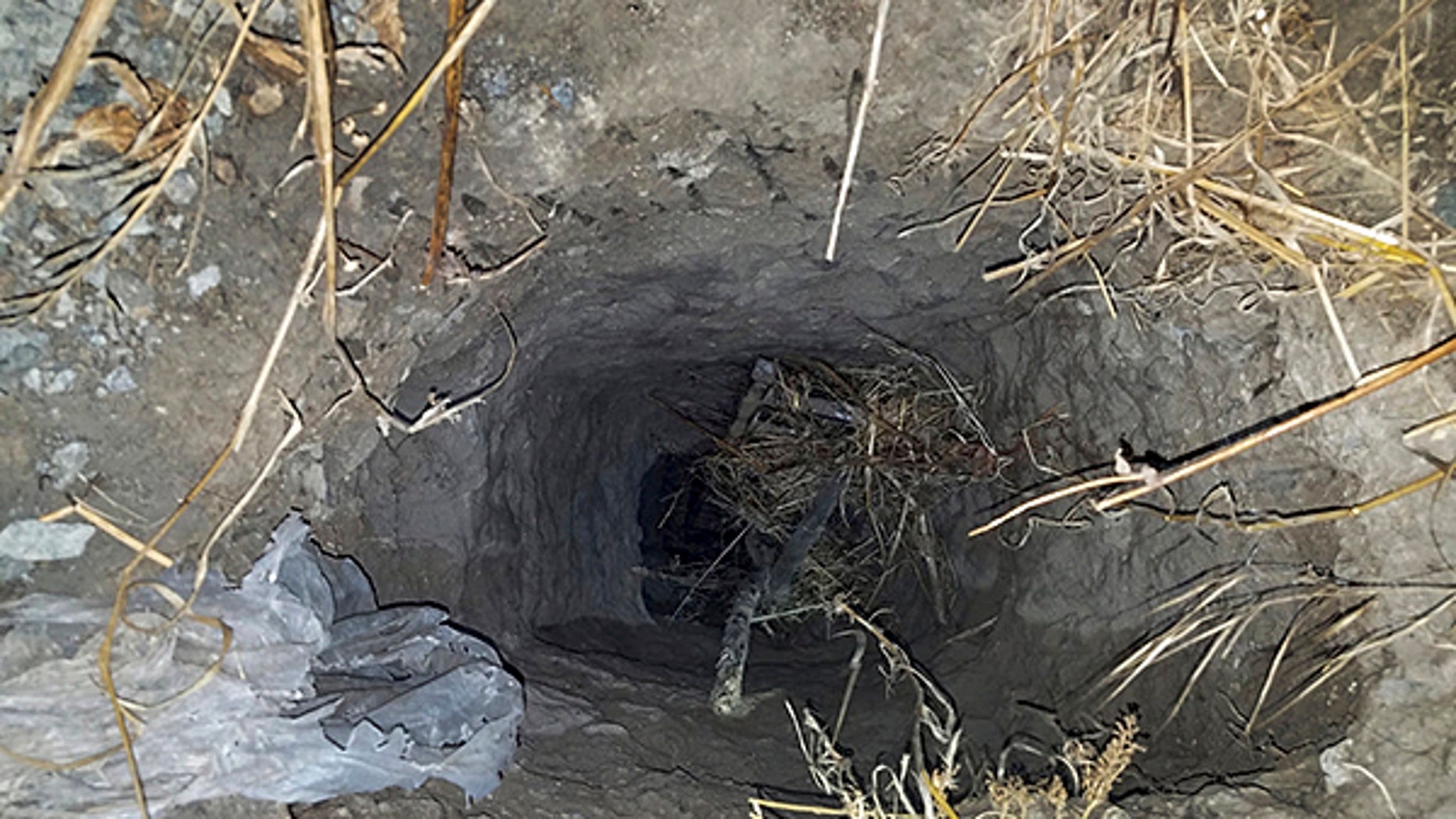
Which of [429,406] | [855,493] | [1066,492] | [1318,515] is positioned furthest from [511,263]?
[855,493]

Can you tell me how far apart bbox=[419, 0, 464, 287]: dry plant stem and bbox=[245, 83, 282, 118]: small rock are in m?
0.23

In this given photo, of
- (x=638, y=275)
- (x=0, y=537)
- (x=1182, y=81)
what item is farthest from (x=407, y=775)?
(x=1182, y=81)

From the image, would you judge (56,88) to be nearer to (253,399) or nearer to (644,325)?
(253,399)

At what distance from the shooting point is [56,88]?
947 millimetres

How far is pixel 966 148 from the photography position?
5.21 ft

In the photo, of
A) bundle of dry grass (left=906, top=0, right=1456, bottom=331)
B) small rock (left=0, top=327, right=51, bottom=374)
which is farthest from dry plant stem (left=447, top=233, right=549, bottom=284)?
bundle of dry grass (left=906, top=0, right=1456, bottom=331)

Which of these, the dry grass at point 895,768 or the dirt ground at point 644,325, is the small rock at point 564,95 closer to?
the dirt ground at point 644,325

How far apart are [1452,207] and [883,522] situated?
2.17 metres

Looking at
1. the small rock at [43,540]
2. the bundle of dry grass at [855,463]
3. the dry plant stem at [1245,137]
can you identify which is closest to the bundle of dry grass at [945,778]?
the bundle of dry grass at [855,463]

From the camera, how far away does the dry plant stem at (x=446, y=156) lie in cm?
133

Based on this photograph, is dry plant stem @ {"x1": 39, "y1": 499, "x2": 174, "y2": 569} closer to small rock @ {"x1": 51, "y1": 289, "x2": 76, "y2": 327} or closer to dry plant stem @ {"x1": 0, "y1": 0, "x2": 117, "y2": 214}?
small rock @ {"x1": 51, "y1": 289, "x2": 76, "y2": 327}

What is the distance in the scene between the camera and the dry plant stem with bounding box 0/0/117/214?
928 millimetres

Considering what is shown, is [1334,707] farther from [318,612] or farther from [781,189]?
[318,612]

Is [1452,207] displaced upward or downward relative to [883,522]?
upward
